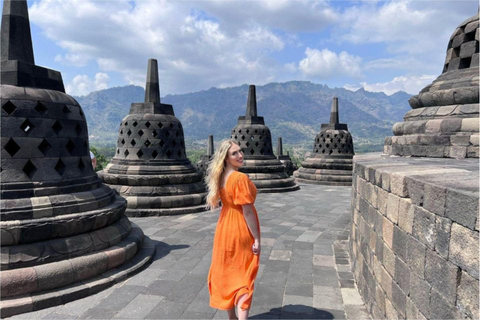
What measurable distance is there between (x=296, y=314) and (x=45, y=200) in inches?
128

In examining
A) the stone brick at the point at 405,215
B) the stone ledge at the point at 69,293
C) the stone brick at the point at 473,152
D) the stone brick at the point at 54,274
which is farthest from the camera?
the stone brick at the point at 473,152

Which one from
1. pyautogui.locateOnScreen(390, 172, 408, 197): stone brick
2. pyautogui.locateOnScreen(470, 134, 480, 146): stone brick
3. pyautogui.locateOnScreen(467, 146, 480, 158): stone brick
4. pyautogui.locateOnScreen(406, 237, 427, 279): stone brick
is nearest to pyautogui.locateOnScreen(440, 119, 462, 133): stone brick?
pyautogui.locateOnScreen(470, 134, 480, 146): stone brick

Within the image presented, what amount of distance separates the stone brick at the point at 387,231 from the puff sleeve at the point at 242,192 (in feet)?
4.00

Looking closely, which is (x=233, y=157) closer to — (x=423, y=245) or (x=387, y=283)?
(x=423, y=245)

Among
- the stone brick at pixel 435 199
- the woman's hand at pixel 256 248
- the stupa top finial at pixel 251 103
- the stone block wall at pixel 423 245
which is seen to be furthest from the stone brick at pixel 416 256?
the stupa top finial at pixel 251 103

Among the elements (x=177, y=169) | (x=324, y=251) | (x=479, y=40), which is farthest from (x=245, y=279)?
(x=177, y=169)

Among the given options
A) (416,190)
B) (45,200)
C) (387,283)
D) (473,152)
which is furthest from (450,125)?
(45,200)

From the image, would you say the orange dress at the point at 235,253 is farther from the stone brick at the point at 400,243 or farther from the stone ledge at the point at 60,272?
the stone ledge at the point at 60,272

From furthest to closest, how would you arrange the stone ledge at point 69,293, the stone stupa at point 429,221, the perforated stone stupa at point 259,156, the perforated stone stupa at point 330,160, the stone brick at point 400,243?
1. the perforated stone stupa at point 330,160
2. the perforated stone stupa at point 259,156
3. the stone ledge at point 69,293
4. the stone brick at point 400,243
5. the stone stupa at point 429,221

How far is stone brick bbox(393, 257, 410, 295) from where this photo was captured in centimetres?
243

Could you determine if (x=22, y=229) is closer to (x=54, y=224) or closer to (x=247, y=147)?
(x=54, y=224)

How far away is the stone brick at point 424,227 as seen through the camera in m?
2.05

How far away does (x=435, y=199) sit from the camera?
201cm

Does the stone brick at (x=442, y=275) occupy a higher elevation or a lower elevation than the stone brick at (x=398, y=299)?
higher
